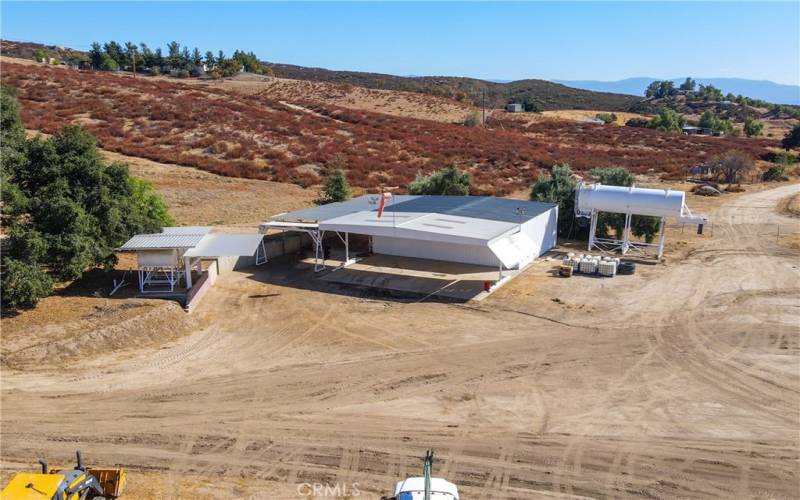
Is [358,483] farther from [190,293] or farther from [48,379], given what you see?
[190,293]

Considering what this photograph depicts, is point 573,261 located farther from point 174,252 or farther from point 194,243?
point 174,252

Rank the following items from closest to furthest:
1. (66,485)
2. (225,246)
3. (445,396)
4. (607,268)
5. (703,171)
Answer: (66,485) < (445,396) < (225,246) < (607,268) < (703,171)

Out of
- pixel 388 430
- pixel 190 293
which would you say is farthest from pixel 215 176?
pixel 388 430

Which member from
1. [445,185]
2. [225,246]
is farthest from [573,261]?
[225,246]

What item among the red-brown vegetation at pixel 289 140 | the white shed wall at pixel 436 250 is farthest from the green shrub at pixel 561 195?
the red-brown vegetation at pixel 289 140

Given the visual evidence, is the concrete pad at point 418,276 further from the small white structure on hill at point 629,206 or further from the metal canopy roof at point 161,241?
the small white structure on hill at point 629,206

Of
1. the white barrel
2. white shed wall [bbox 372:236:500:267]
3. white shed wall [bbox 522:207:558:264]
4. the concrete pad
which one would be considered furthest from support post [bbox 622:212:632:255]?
the concrete pad

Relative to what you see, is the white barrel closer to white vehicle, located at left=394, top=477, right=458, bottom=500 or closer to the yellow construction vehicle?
white vehicle, located at left=394, top=477, right=458, bottom=500

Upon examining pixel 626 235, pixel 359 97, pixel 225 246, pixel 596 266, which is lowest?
pixel 596 266
